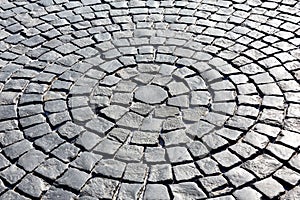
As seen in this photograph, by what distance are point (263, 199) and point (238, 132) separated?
2.62ft

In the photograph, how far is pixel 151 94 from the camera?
15.5 ft

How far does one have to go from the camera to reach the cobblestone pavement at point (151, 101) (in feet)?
12.3

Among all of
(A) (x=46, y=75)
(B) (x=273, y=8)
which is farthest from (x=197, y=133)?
(B) (x=273, y=8)

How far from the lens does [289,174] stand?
3.73 metres

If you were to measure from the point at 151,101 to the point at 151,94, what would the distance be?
126 millimetres

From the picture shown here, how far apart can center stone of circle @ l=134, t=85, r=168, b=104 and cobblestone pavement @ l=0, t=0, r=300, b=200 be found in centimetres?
1

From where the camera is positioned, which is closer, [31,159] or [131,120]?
[31,159]

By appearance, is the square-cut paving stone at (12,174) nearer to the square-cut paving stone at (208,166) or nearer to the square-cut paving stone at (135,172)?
the square-cut paving stone at (135,172)

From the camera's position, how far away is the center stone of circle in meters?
4.63

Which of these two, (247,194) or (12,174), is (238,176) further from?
(12,174)

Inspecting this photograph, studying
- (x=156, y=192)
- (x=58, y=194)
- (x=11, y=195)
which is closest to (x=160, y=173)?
(x=156, y=192)

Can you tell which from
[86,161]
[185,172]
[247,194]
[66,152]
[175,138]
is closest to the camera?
[247,194]

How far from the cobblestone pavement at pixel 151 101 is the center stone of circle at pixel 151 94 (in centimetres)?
1

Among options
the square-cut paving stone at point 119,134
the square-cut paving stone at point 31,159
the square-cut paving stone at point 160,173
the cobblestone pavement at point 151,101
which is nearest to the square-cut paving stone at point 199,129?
the cobblestone pavement at point 151,101
